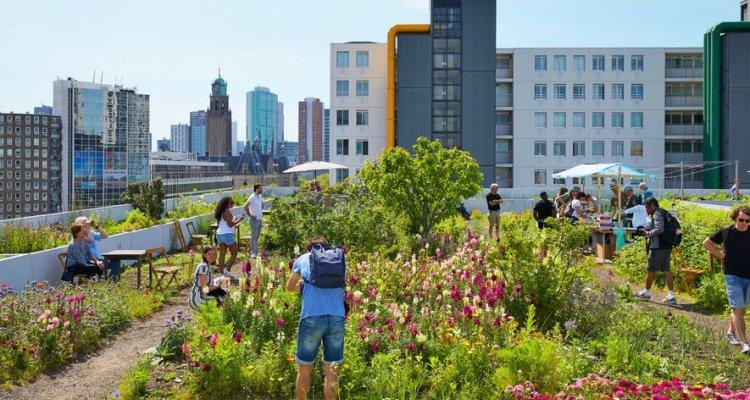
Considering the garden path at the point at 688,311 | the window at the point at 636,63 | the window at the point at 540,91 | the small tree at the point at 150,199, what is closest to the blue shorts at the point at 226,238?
the garden path at the point at 688,311

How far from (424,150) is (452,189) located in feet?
4.35

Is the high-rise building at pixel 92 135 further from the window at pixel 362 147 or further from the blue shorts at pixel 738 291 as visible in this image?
the blue shorts at pixel 738 291

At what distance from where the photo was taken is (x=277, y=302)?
883 cm

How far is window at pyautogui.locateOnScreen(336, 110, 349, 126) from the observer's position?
6050 cm

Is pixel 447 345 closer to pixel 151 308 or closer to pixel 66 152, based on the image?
pixel 151 308

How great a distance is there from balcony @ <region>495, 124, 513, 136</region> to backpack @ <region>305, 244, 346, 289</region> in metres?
55.8

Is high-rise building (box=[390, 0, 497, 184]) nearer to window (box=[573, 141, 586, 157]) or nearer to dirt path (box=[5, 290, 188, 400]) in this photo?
window (box=[573, 141, 586, 157])

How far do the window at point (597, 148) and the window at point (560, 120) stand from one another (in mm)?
2858

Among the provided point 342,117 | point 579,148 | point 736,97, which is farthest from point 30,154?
point 736,97

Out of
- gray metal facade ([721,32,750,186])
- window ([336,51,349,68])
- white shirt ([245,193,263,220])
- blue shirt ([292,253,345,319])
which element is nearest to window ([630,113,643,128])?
gray metal facade ([721,32,750,186])

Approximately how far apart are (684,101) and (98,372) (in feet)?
196

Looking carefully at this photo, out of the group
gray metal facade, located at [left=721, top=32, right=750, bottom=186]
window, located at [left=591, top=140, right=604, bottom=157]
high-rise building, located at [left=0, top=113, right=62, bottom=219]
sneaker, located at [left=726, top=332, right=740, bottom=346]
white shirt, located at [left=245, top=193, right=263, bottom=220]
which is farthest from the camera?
high-rise building, located at [left=0, top=113, right=62, bottom=219]

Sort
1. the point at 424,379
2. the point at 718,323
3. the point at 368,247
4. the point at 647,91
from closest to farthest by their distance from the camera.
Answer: the point at 424,379, the point at 718,323, the point at 368,247, the point at 647,91

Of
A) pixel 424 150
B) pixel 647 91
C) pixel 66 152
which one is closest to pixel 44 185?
pixel 66 152
